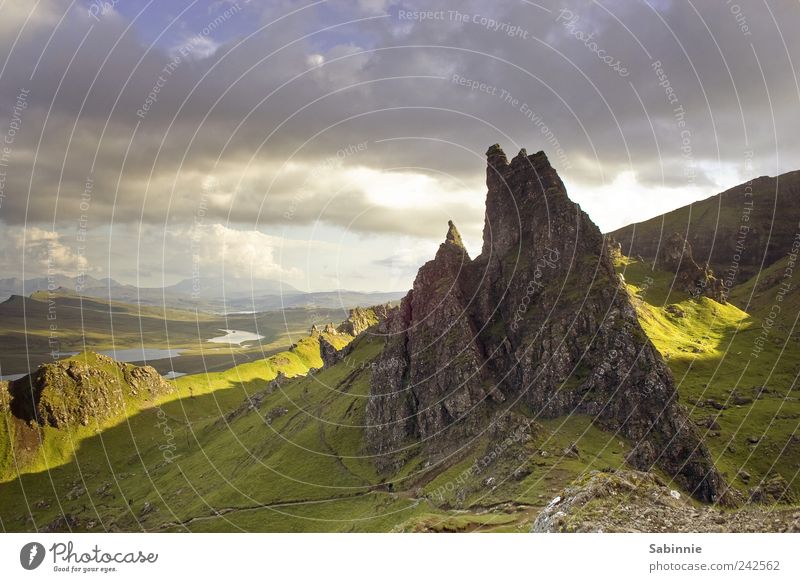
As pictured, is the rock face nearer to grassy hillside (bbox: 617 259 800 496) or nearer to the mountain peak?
the mountain peak

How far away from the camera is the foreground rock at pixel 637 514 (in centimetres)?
3522

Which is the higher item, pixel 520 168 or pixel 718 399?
pixel 520 168

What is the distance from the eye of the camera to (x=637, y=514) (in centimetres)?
3797

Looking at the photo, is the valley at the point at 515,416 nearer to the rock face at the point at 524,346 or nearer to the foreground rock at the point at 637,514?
the rock face at the point at 524,346

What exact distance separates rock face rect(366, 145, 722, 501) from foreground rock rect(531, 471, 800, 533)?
58.5m

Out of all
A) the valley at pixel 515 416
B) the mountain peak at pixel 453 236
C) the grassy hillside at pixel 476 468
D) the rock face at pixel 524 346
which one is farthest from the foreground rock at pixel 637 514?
the mountain peak at pixel 453 236

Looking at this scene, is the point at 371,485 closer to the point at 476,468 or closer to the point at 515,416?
the point at 515,416

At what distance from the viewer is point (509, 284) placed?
14500cm

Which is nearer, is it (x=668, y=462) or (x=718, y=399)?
(x=668, y=462)

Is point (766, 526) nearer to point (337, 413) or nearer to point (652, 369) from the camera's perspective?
point (652, 369)

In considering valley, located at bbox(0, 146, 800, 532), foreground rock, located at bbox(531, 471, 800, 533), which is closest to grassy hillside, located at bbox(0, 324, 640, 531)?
valley, located at bbox(0, 146, 800, 532)

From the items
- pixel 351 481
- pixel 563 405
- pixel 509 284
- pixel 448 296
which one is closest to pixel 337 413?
pixel 351 481

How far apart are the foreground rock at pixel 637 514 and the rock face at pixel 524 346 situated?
192 feet
